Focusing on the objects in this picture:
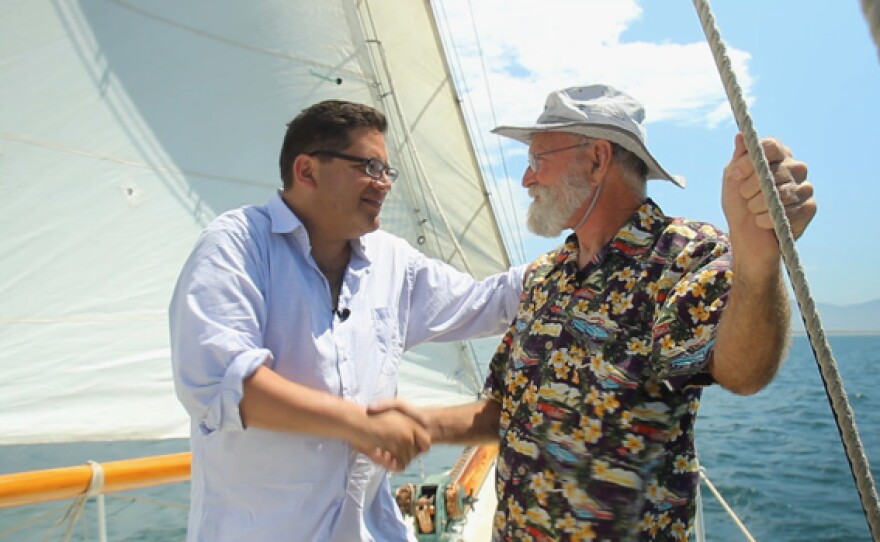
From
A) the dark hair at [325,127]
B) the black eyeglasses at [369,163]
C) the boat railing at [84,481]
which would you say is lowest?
the boat railing at [84,481]

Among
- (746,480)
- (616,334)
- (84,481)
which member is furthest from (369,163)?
(746,480)

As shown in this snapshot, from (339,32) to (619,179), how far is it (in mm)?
2695

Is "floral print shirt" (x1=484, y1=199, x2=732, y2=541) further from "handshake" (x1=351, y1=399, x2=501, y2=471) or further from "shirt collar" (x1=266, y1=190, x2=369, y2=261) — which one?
"shirt collar" (x1=266, y1=190, x2=369, y2=261)

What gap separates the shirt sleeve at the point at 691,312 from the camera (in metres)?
1.13

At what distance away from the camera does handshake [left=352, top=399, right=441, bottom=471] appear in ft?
4.09

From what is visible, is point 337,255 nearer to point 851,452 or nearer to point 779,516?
point 851,452

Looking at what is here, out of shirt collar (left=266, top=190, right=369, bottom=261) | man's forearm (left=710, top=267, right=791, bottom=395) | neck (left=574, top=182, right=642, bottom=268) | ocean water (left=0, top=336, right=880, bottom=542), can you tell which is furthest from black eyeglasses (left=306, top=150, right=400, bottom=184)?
ocean water (left=0, top=336, right=880, bottom=542)

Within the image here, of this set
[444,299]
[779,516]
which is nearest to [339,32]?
[444,299]

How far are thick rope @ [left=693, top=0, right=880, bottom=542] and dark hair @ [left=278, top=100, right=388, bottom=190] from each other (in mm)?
867

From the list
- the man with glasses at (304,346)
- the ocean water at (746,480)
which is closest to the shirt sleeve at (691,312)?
the man with glasses at (304,346)

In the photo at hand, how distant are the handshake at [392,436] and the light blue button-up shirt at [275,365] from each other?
0.35 ft

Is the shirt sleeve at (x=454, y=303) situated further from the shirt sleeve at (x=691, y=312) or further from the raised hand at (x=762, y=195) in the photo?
the raised hand at (x=762, y=195)

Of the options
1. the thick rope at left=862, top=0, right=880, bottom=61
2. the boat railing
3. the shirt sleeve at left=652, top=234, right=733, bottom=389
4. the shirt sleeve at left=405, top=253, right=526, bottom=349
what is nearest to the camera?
the thick rope at left=862, top=0, right=880, bottom=61

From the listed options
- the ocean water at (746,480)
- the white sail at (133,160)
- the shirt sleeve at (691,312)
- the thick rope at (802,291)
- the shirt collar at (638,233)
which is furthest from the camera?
the ocean water at (746,480)
